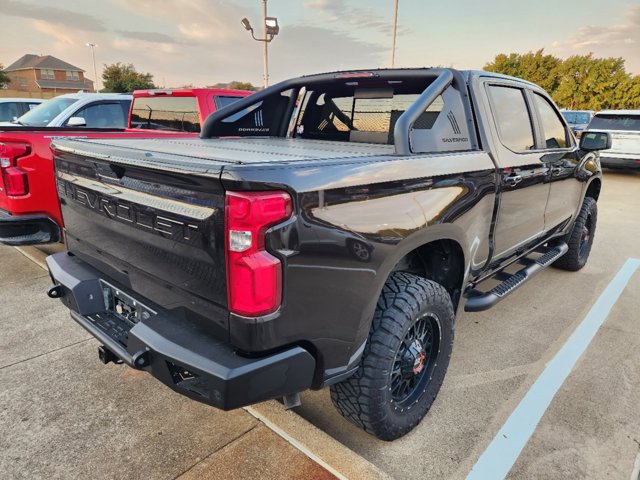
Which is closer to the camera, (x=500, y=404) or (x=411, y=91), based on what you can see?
(x=500, y=404)

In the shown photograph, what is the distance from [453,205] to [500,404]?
1266mm

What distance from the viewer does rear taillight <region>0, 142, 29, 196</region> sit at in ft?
12.7

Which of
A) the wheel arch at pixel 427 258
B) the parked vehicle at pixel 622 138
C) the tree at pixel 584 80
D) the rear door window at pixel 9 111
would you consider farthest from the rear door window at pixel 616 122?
the tree at pixel 584 80

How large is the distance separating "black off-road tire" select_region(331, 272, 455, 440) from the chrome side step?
502mm

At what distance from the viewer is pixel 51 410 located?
2510mm

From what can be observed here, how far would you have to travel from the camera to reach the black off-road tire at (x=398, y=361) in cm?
207

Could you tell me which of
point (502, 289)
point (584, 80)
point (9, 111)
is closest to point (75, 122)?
point (502, 289)

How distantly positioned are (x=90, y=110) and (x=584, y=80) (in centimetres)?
3978

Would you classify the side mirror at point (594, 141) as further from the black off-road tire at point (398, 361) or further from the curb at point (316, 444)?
the curb at point (316, 444)

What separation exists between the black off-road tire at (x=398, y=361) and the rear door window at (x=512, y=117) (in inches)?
53.2

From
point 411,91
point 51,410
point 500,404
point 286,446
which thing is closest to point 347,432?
point 286,446

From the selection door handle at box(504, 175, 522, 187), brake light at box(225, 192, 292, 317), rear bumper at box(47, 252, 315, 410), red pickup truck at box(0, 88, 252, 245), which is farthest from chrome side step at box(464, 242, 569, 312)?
red pickup truck at box(0, 88, 252, 245)

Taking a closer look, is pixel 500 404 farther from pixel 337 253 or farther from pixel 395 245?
pixel 337 253

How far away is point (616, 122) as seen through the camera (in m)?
12.4
